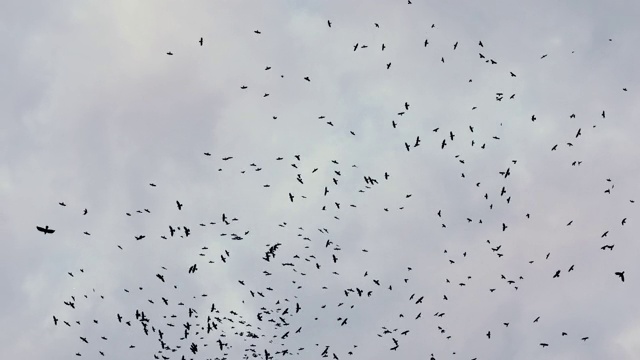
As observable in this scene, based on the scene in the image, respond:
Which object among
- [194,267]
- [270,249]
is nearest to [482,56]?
[270,249]

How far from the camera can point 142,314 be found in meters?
94.2

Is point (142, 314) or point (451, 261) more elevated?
point (451, 261)

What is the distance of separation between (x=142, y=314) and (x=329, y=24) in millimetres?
41891

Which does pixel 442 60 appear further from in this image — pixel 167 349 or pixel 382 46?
pixel 167 349

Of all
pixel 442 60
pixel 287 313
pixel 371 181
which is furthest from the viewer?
pixel 287 313

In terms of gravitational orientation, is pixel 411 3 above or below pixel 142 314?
above

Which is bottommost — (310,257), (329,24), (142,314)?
(142,314)

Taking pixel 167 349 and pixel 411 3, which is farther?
pixel 167 349

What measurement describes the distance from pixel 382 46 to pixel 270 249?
94.4 ft

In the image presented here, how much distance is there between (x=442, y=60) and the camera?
3285 inches

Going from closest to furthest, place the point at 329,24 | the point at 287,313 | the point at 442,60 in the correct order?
the point at 329,24, the point at 442,60, the point at 287,313

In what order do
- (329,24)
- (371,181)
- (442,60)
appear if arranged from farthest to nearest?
(371,181) → (442,60) → (329,24)

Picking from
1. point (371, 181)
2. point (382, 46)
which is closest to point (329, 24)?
point (382, 46)

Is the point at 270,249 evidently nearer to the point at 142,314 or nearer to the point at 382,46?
the point at 142,314
